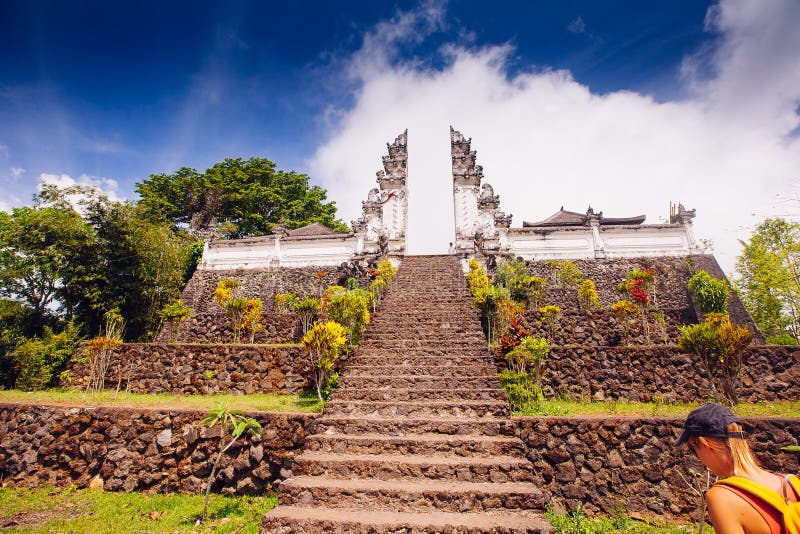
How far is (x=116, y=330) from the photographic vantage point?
10.5 metres

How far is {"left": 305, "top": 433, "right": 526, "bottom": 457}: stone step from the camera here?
4395 mm

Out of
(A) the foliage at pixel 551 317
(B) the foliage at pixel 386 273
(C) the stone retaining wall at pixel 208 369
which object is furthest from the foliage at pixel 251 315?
(A) the foliage at pixel 551 317

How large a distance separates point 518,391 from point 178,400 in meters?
6.39

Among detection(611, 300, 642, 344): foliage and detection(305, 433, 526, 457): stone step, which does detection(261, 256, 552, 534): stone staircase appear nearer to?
detection(305, 433, 526, 457): stone step

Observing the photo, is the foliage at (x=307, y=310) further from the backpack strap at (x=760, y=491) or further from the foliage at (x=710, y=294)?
the foliage at (x=710, y=294)

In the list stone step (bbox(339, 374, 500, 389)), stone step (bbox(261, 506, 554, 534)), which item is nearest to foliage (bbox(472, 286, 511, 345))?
stone step (bbox(339, 374, 500, 389))

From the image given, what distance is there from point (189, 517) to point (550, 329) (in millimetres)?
7958

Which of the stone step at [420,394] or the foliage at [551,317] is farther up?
the foliage at [551,317]

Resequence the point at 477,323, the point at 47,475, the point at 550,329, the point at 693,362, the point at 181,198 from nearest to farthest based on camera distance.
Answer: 1. the point at 47,475
2. the point at 693,362
3. the point at 477,323
4. the point at 550,329
5. the point at 181,198

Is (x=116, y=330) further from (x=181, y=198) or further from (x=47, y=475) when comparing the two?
(x=181, y=198)

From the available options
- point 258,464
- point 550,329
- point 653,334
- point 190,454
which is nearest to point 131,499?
point 190,454

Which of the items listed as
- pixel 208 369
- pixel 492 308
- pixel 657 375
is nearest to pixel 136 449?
pixel 208 369

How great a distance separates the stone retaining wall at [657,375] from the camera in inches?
261

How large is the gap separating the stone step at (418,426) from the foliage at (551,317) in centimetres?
463
